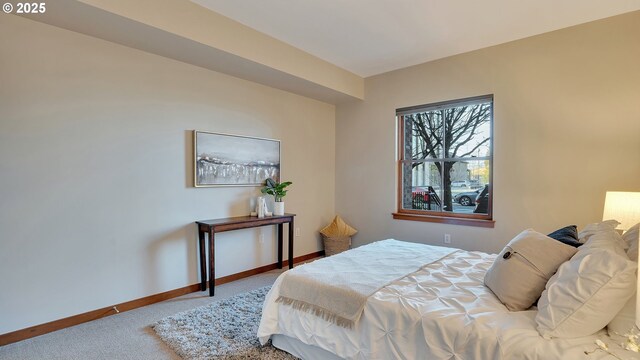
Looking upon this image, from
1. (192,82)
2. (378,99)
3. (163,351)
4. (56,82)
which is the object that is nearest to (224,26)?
(192,82)

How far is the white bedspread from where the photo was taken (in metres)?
1.85

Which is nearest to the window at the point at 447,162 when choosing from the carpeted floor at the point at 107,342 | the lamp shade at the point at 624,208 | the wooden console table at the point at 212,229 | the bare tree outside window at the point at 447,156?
the bare tree outside window at the point at 447,156

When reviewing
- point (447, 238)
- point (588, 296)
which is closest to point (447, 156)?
point (447, 238)

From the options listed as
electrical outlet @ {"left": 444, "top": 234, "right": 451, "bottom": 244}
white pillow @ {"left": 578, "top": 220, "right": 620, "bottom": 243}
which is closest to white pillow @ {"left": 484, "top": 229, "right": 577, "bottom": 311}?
white pillow @ {"left": 578, "top": 220, "right": 620, "bottom": 243}

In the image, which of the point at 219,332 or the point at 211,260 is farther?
the point at 211,260

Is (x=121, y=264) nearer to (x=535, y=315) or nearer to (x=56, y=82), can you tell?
(x=56, y=82)

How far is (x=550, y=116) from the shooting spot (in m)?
3.29

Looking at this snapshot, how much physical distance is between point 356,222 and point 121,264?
304 cm

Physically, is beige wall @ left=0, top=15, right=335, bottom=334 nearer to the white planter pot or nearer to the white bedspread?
the white planter pot

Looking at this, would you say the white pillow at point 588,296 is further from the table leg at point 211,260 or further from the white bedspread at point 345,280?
the table leg at point 211,260

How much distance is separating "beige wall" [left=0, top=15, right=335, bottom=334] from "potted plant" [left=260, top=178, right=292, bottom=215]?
0.26m

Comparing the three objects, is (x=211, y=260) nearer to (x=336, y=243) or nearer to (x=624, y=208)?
(x=336, y=243)

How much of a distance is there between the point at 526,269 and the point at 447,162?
2.59m

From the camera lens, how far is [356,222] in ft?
15.9
